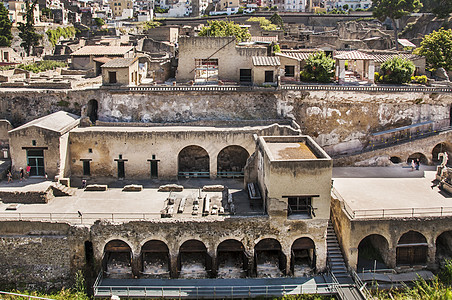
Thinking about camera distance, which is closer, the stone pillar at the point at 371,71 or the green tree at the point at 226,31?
the stone pillar at the point at 371,71

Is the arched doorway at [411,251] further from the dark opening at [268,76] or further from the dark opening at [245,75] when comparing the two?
the dark opening at [245,75]

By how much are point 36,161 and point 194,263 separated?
46.9 ft

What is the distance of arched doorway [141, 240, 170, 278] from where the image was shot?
28.8m

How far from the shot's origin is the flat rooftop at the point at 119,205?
29141 millimetres

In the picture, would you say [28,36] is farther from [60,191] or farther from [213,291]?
[213,291]

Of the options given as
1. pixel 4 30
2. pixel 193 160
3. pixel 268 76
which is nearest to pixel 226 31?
pixel 268 76

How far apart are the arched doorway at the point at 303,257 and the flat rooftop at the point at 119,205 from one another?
3.04 m

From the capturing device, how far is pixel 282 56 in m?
47.1

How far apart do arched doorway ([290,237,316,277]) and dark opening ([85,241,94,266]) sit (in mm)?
12053

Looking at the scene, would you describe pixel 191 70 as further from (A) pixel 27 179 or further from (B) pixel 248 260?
(B) pixel 248 260

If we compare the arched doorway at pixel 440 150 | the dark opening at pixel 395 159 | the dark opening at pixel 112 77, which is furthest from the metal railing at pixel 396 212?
the dark opening at pixel 112 77

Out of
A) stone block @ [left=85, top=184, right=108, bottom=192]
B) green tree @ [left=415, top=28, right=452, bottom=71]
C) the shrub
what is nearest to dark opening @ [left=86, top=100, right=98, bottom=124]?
stone block @ [left=85, top=184, right=108, bottom=192]

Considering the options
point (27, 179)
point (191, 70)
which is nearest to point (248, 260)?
point (27, 179)

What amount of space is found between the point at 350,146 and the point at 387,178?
6384mm
